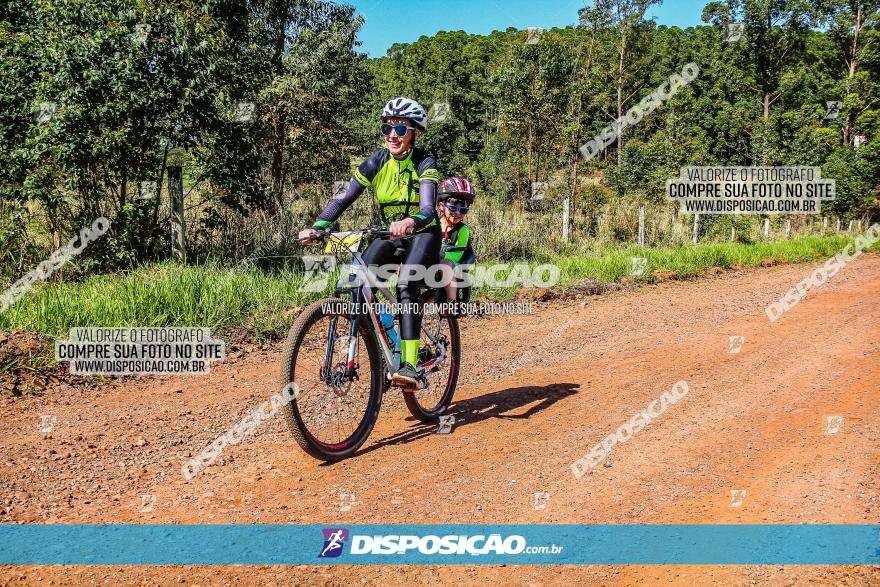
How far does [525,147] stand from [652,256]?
14214 millimetres

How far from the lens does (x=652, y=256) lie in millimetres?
15422

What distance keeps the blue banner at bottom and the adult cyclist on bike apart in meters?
1.54

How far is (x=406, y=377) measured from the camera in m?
4.63

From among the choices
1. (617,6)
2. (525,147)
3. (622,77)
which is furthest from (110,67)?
(622,77)

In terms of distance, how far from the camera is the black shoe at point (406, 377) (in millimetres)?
4625

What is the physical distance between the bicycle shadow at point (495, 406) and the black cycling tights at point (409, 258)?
0.86 metres

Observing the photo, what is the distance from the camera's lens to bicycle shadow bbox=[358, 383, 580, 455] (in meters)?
5.01

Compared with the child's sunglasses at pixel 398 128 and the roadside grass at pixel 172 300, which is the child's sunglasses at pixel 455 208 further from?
the roadside grass at pixel 172 300

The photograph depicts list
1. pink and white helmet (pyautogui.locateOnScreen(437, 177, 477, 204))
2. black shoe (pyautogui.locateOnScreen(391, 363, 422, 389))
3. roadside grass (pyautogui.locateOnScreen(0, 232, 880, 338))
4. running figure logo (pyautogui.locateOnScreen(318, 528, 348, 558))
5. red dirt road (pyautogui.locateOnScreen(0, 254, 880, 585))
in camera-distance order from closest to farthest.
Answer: red dirt road (pyautogui.locateOnScreen(0, 254, 880, 585)), running figure logo (pyautogui.locateOnScreen(318, 528, 348, 558)), black shoe (pyautogui.locateOnScreen(391, 363, 422, 389)), pink and white helmet (pyautogui.locateOnScreen(437, 177, 477, 204)), roadside grass (pyautogui.locateOnScreen(0, 232, 880, 338))

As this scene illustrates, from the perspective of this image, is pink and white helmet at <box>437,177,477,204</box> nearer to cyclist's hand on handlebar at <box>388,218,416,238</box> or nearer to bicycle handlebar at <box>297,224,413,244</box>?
bicycle handlebar at <box>297,224,413,244</box>

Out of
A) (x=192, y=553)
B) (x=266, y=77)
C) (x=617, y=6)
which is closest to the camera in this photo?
(x=192, y=553)

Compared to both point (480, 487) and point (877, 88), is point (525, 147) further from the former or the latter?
point (877, 88)

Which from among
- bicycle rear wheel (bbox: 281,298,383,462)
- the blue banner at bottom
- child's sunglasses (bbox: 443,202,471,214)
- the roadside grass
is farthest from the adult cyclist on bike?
the roadside grass

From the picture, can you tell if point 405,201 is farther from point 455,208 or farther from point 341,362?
point 455,208
